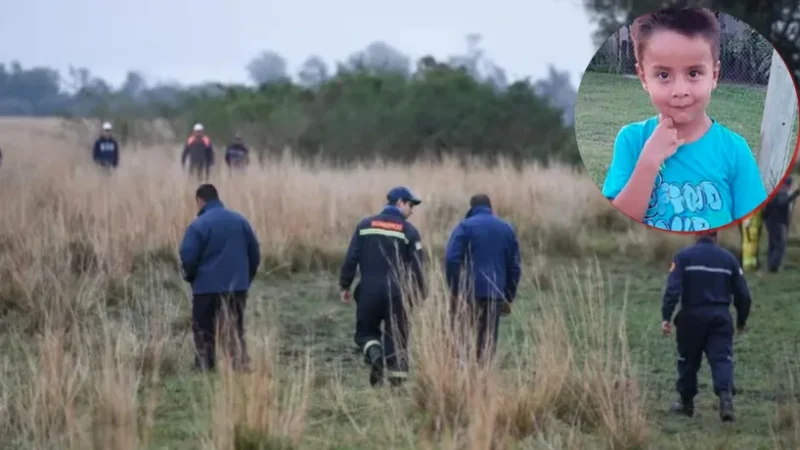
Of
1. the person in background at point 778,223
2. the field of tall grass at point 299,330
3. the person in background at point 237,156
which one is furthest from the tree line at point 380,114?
the person in background at point 778,223

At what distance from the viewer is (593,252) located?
746 inches

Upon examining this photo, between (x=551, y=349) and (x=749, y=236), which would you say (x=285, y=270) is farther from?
(x=551, y=349)

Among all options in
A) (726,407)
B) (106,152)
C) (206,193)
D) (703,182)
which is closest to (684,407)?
(726,407)

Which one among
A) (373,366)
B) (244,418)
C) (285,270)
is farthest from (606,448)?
(285,270)

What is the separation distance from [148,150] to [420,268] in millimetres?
25818

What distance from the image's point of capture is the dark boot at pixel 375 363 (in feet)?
31.2

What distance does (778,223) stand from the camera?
56.5 ft

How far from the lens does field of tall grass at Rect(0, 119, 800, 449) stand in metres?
6.80

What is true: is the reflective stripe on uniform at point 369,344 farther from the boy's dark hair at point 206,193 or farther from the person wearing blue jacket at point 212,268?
the boy's dark hair at point 206,193

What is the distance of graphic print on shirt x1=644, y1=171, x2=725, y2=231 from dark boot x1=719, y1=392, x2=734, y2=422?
5329 mm

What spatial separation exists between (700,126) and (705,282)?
17.6ft

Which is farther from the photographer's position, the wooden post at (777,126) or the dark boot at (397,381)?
the dark boot at (397,381)

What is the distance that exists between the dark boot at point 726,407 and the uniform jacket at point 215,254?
380 cm

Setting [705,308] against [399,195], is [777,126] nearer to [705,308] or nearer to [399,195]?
[705,308]
